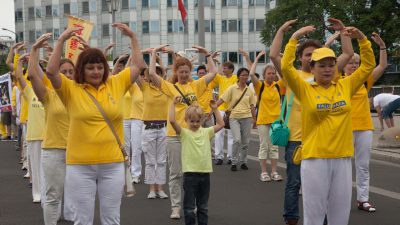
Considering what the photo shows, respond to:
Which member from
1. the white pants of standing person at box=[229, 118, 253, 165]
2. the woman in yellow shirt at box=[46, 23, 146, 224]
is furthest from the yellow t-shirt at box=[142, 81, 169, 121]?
the woman in yellow shirt at box=[46, 23, 146, 224]

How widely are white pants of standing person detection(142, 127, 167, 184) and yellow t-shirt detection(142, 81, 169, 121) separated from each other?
0.19 meters

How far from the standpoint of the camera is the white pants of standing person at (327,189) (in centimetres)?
552

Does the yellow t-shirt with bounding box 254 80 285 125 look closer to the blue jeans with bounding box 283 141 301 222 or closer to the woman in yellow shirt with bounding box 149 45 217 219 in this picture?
the woman in yellow shirt with bounding box 149 45 217 219

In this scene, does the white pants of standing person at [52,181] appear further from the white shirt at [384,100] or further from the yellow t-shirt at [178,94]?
the white shirt at [384,100]

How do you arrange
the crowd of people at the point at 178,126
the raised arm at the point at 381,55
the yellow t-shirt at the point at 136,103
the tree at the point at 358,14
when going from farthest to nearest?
the tree at the point at 358,14 < the yellow t-shirt at the point at 136,103 < the raised arm at the point at 381,55 < the crowd of people at the point at 178,126

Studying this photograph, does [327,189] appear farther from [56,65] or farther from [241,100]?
[241,100]

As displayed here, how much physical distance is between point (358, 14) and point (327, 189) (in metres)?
49.8

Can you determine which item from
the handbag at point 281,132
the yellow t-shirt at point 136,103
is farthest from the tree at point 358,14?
the handbag at point 281,132

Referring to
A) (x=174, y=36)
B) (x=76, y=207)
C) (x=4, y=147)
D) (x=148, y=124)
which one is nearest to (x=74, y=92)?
(x=76, y=207)

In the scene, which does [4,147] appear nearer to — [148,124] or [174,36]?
[148,124]

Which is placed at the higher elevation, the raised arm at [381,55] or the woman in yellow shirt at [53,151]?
the raised arm at [381,55]

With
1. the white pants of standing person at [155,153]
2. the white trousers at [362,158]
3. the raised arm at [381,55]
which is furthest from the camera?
the white pants of standing person at [155,153]

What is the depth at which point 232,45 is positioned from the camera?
8050cm

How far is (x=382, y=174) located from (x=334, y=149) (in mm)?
6869
